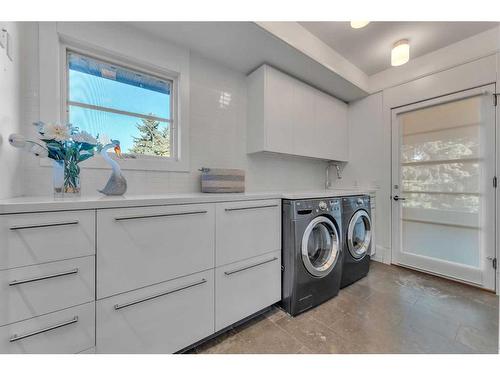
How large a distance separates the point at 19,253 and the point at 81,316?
0.38 m

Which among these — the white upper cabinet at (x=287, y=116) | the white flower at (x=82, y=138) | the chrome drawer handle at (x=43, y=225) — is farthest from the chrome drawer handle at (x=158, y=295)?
the white upper cabinet at (x=287, y=116)

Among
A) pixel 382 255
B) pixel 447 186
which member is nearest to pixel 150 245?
pixel 382 255

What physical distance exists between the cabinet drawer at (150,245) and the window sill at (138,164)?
2.30ft

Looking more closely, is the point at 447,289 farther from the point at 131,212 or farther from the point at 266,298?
the point at 131,212

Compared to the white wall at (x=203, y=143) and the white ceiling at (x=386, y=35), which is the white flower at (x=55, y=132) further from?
the white ceiling at (x=386, y=35)

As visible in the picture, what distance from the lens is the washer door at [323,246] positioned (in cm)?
172

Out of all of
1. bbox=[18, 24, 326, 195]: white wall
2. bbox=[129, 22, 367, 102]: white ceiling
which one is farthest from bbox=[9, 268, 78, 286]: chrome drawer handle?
bbox=[129, 22, 367, 102]: white ceiling

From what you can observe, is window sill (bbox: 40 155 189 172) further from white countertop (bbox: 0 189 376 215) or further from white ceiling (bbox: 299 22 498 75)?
white ceiling (bbox: 299 22 498 75)

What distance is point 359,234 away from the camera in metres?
2.23

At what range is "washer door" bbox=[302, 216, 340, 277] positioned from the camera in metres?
1.72

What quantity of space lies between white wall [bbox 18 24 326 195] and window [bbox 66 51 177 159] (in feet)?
0.59

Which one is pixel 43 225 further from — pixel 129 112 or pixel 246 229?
pixel 129 112

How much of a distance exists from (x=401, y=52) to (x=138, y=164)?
2671mm

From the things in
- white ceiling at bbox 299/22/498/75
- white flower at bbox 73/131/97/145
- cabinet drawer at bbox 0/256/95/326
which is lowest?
cabinet drawer at bbox 0/256/95/326
